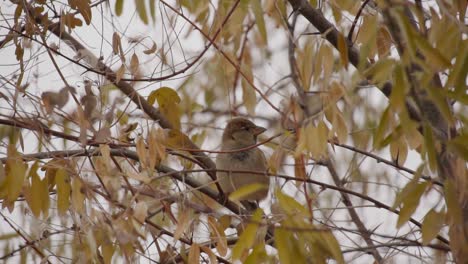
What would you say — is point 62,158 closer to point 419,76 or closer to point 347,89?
point 347,89

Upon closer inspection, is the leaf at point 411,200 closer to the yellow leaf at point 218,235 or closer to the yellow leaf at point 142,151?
the yellow leaf at point 218,235

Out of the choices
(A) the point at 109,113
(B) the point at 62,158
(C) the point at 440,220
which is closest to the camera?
(C) the point at 440,220

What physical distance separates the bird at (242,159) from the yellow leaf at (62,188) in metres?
2.19

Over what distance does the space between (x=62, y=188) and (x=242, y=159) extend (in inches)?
104

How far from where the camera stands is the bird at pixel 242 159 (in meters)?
5.26

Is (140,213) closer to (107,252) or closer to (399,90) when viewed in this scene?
(107,252)

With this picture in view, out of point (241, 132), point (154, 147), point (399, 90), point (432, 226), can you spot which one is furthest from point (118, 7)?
point (241, 132)

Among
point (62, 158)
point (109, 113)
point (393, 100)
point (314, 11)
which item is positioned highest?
point (314, 11)

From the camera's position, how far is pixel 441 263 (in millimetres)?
2896

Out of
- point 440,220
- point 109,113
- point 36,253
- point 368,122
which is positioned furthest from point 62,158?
point 368,122

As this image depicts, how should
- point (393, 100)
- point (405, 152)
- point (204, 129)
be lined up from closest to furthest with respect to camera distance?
1. point (393, 100)
2. point (405, 152)
3. point (204, 129)

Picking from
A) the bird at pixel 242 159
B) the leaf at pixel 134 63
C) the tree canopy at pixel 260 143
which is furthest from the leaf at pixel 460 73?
the bird at pixel 242 159

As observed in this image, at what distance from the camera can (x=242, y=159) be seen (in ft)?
17.5

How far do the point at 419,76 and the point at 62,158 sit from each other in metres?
1.42
